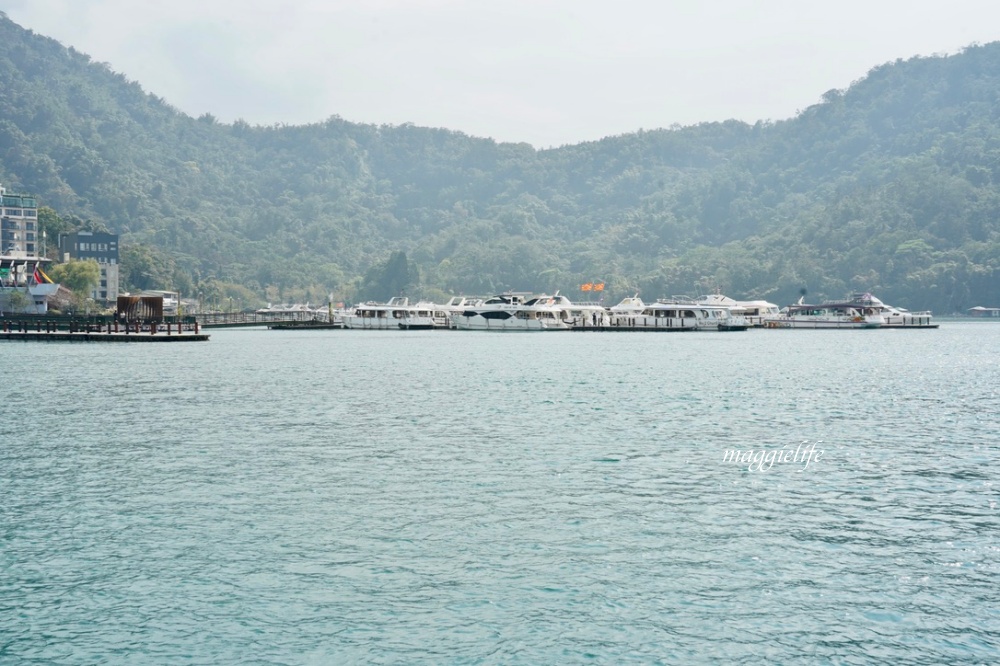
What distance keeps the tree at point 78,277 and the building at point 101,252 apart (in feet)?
89.8

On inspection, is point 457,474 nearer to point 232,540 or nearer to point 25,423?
point 232,540

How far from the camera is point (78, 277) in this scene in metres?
136

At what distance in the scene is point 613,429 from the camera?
33.1m

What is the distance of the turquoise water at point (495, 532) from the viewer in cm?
1389

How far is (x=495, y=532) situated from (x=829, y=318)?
12682 cm

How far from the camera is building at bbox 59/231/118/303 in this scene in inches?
6604

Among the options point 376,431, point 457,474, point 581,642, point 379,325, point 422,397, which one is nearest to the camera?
point 581,642

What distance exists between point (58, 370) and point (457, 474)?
132 ft

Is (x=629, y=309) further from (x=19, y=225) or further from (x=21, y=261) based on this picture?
(x=19, y=225)

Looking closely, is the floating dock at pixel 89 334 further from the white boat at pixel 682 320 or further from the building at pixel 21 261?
the white boat at pixel 682 320

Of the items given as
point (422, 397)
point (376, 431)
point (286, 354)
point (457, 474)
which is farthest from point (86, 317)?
point (457, 474)
